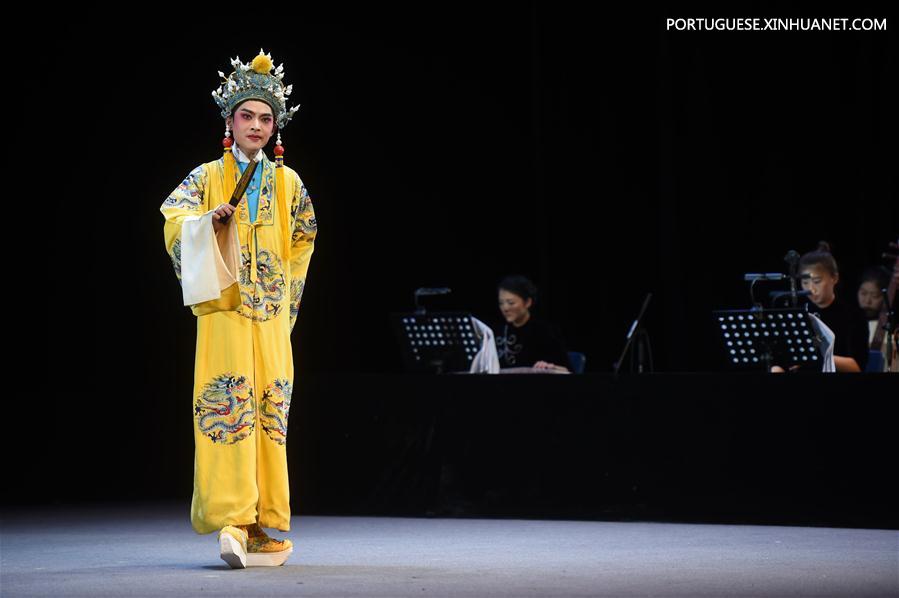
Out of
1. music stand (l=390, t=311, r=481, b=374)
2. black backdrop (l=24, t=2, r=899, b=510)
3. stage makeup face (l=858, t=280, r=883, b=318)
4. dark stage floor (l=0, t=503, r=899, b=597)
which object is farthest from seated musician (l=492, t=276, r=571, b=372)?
stage makeup face (l=858, t=280, r=883, b=318)

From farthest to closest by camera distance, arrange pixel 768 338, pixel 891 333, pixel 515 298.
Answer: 1. pixel 515 298
2. pixel 891 333
3. pixel 768 338

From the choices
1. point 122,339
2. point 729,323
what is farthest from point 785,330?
point 122,339

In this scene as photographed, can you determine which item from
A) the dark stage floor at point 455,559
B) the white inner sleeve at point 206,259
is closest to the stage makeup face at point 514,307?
the dark stage floor at point 455,559

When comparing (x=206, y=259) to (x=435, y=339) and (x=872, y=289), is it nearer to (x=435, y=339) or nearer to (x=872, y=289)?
(x=435, y=339)

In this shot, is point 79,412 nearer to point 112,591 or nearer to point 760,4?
point 112,591

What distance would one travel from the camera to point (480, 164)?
314 inches

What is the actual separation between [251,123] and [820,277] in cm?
274

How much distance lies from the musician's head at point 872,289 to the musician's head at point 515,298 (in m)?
1.48

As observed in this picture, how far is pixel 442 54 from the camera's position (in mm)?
7934

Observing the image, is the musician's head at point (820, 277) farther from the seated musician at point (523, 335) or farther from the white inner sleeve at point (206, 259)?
the white inner sleeve at point (206, 259)

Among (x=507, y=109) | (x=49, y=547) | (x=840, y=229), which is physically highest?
(x=507, y=109)

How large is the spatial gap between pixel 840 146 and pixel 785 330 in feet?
6.11

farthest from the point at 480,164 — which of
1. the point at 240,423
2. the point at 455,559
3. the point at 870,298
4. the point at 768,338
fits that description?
the point at 240,423

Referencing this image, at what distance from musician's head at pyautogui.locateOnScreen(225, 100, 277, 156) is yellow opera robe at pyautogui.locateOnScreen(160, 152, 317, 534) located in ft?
0.21
